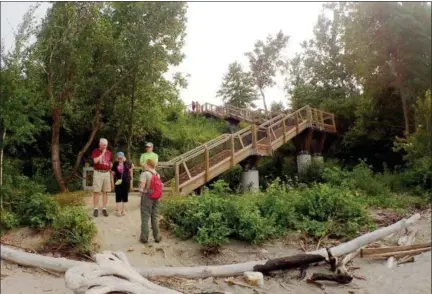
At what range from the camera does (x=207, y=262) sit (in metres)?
5.75

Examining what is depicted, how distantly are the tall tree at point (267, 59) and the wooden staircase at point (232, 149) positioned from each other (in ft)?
4.88

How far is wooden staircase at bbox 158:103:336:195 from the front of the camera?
29.8ft

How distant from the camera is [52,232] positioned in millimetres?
5906

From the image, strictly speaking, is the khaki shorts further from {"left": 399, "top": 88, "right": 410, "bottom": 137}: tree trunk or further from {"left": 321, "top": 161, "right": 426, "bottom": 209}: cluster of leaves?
{"left": 399, "top": 88, "right": 410, "bottom": 137}: tree trunk

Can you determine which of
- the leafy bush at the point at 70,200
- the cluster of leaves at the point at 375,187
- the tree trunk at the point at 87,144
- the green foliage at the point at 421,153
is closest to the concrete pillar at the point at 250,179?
the cluster of leaves at the point at 375,187

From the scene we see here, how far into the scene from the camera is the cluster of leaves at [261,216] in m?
6.22

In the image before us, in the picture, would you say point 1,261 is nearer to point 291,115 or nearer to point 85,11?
point 85,11

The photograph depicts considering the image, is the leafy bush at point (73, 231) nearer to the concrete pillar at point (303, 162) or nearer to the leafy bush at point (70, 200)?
the leafy bush at point (70, 200)

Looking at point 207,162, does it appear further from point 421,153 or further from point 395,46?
point 395,46

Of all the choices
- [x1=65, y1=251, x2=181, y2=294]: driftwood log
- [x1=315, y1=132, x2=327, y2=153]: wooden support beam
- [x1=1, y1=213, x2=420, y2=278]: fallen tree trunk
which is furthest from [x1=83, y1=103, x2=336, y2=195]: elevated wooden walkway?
[x1=65, y1=251, x2=181, y2=294]: driftwood log

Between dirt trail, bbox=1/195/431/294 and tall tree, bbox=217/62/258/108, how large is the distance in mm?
7711

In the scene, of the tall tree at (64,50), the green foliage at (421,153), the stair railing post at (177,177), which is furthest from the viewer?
the green foliage at (421,153)

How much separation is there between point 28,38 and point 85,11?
6.82 feet

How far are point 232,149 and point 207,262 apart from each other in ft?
17.5
